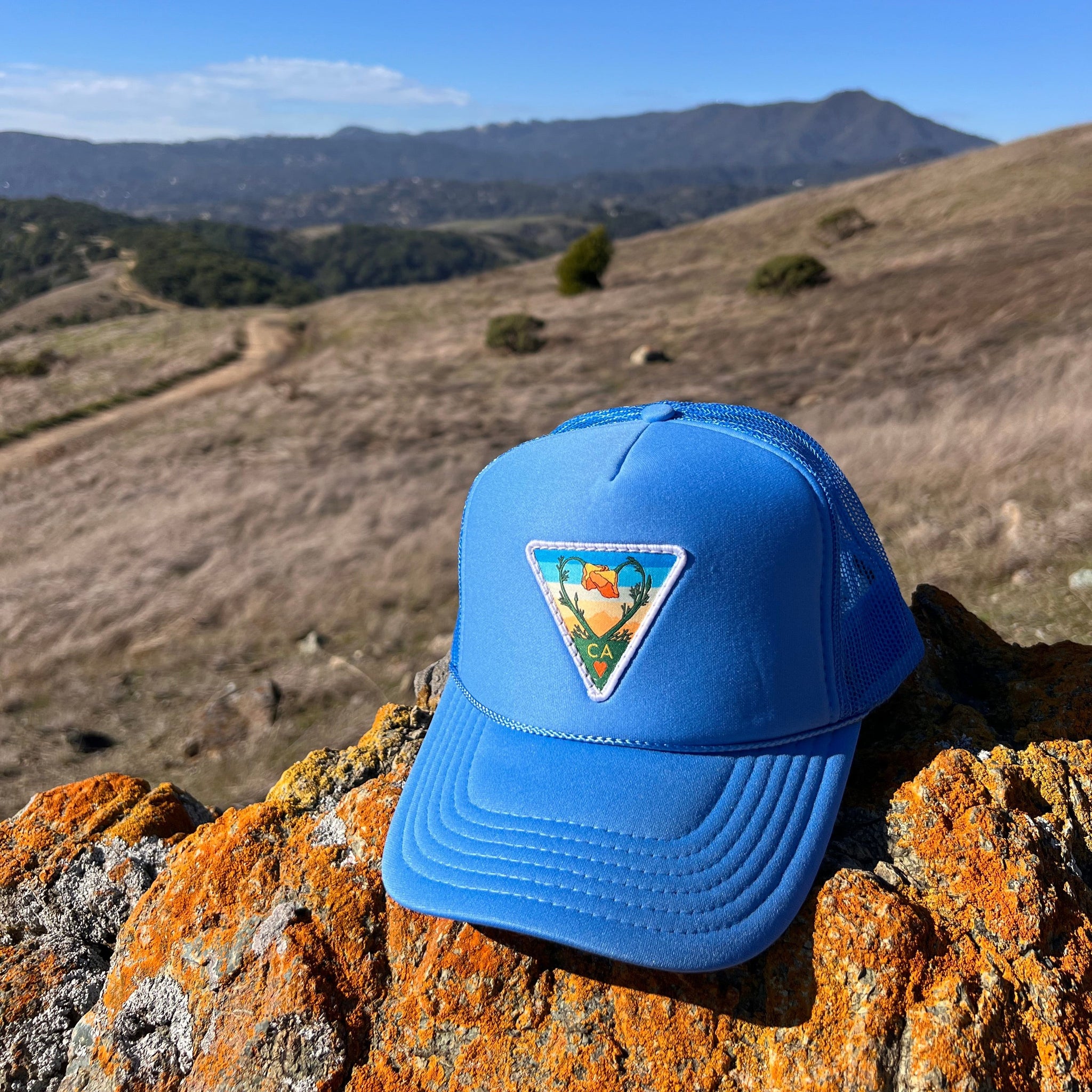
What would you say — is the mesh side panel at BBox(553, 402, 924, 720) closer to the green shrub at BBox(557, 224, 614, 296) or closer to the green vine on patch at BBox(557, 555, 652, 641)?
the green vine on patch at BBox(557, 555, 652, 641)


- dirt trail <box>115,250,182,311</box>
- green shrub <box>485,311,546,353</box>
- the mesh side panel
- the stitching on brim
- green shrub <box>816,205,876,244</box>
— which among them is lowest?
dirt trail <box>115,250,182,311</box>

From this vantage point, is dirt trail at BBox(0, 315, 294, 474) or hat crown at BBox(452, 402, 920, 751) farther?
dirt trail at BBox(0, 315, 294, 474)

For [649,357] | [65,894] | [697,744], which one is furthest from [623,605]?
[649,357]

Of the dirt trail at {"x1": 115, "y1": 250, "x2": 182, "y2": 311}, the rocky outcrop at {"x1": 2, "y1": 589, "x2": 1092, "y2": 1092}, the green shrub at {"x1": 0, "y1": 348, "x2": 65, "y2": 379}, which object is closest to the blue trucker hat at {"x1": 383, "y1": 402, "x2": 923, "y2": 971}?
the rocky outcrop at {"x1": 2, "y1": 589, "x2": 1092, "y2": 1092}

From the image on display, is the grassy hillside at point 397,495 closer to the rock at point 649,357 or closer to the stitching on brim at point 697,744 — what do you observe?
the rock at point 649,357

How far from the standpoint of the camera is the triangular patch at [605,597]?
196 centimetres

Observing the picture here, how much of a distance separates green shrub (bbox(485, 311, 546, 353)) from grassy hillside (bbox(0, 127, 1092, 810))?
0.74 metres

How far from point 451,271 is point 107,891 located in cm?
18566

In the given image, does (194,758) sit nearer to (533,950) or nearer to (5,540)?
(533,950)

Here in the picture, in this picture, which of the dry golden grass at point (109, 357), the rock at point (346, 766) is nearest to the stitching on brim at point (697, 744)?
the rock at point (346, 766)

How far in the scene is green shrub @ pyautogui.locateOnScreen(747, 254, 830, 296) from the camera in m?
23.5

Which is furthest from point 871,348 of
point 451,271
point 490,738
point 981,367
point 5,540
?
point 451,271

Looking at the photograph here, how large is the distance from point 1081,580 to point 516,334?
20730 mm

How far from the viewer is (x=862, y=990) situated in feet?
5.64
